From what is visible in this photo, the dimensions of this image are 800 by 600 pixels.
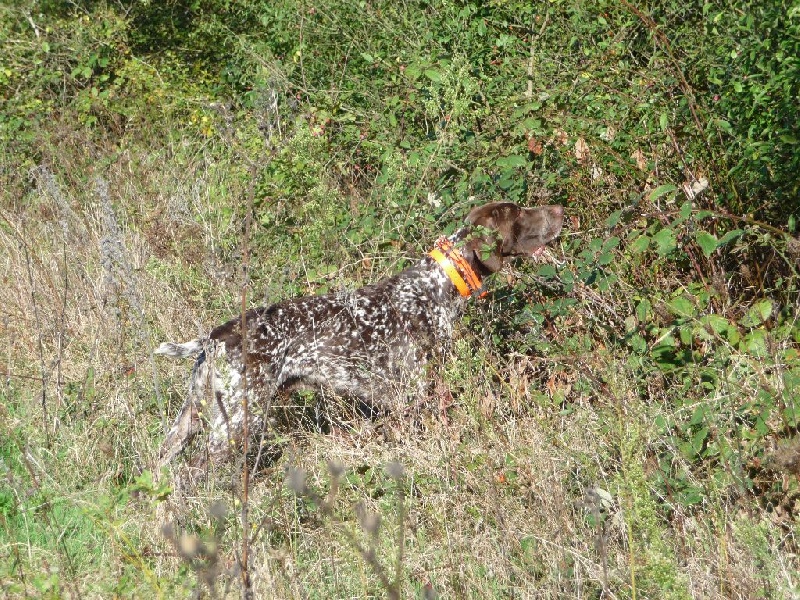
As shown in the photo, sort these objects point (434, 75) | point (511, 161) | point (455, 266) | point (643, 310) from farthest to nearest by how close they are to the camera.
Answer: point (434, 75) < point (455, 266) < point (511, 161) < point (643, 310)

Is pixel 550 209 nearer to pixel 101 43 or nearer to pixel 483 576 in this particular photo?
pixel 483 576

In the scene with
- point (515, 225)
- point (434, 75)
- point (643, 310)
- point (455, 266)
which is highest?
point (434, 75)

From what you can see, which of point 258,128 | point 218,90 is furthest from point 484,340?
point 218,90

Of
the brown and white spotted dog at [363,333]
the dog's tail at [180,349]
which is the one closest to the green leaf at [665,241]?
the brown and white spotted dog at [363,333]

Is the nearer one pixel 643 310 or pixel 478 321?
pixel 643 310

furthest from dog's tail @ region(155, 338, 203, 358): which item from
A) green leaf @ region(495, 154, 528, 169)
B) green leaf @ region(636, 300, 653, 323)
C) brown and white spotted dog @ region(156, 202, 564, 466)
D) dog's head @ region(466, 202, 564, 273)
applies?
green leaf @ region(636, 300, 653, 323)

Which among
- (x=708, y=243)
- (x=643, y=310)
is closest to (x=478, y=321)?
(x=643, y=310)

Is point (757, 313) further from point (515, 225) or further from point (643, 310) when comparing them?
point (515, 225)

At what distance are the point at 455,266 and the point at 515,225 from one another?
0.38 meters

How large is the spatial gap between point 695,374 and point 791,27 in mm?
1519

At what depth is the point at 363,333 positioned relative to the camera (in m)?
5.18

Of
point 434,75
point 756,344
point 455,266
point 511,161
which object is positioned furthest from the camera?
point 434,75

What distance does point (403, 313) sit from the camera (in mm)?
5273

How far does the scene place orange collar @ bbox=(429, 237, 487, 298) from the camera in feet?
17.3
